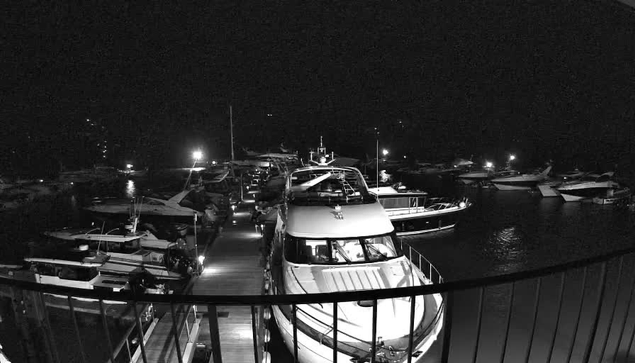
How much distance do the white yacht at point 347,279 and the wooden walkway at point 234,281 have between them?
4.02 feet

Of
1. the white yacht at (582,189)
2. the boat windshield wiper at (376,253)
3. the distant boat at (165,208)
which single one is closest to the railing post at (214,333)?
the boat windshield wiper at (376,253)

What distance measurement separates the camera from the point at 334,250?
726cm

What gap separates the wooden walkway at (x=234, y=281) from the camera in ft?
24.3

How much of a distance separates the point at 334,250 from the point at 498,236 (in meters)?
21.2

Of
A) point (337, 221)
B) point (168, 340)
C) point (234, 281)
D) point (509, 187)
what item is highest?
point (337, 221)

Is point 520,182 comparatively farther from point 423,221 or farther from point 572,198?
point 423,221

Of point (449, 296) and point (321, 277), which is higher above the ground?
point (449, 296)

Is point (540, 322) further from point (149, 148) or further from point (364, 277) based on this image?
point (149, 148)

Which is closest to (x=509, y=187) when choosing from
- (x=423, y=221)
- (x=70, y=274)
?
(x=423, y=221)

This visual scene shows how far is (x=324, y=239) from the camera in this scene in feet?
23.3

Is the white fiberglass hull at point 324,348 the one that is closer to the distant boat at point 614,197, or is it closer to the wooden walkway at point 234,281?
the wooden walkway at point 234,281

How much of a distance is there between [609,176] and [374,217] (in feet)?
158

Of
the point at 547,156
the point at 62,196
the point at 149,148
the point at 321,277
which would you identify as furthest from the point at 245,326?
the point at 149,148

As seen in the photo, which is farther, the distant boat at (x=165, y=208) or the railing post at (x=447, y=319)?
the distant boat at (x=165, y=208)
